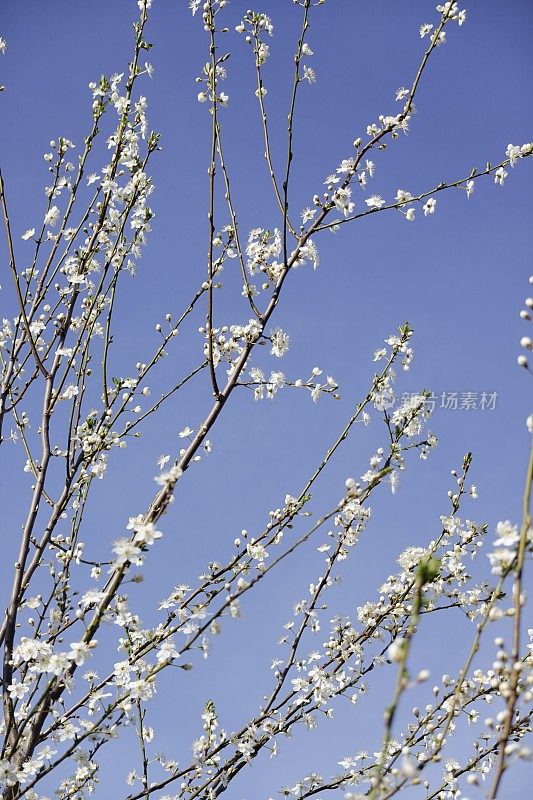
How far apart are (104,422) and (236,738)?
6.01 ft

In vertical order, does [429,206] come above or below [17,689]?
above

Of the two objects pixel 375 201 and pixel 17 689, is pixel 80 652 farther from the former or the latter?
pixel 375 201

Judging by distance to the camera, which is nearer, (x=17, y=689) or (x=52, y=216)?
(x=17, y=689)

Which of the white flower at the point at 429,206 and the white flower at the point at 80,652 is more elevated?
the white flower at the point at 429,206

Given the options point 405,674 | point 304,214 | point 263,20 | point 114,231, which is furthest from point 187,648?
point 263,20

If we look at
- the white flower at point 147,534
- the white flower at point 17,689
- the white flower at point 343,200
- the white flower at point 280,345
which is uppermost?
the white flower at point 343,200

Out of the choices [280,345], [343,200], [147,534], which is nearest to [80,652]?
[147,534]

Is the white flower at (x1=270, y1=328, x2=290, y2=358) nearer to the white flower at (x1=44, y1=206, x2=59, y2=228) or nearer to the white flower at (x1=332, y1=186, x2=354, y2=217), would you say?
the white flower at (x1=332, y1=186, x2=354, y2=217)

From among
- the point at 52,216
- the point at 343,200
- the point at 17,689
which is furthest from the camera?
the point at 52,216

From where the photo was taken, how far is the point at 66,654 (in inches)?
108

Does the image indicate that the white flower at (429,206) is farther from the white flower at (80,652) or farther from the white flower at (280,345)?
the white flower at (80,652)

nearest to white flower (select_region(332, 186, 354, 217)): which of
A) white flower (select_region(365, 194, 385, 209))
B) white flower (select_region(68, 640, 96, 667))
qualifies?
white flower (select_region(365, 194, 385, 209))

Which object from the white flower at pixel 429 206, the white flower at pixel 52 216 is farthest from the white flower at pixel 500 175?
the white flower at pixel 52 216

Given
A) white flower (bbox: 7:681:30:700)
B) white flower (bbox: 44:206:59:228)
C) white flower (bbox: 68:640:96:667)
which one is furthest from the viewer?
white flower (bbox: 44:206:59:228)
